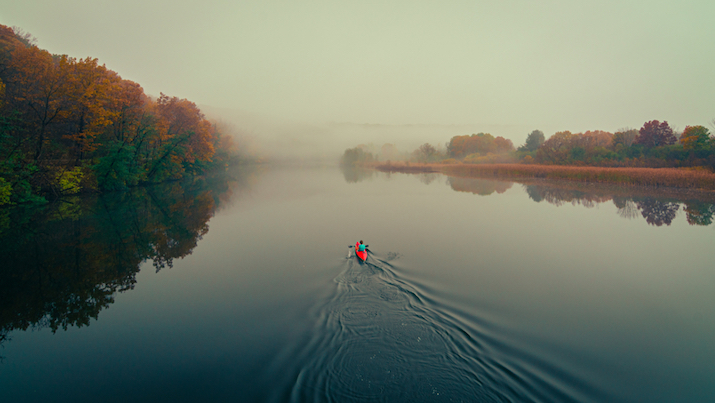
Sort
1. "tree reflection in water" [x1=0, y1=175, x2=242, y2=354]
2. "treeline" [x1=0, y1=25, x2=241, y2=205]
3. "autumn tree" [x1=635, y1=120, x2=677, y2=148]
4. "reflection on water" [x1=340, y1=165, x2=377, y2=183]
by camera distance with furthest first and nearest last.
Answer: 1. "reflection on water" [x1=340, y1=165, x2=377, y2=183]
2. "autumn tree" [x1=635, y1=120, x2=677, y2=148]
3. "treeline" [x1=0, y1=25, x2=241, y2=205]
4. "tree reflection in water" [x1=0, y1=175, x2=242, y2=354]

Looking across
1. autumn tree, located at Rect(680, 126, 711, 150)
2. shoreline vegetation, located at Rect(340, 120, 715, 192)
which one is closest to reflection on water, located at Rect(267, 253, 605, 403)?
shoreline vegetation, located at Rect(340, 120, 715, 192)

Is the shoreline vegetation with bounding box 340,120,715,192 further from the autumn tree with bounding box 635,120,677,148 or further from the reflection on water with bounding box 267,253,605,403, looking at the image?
the reflection on water with bounding box 267,253,605,403

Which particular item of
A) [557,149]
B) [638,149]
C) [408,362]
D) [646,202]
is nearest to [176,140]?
[408,362]

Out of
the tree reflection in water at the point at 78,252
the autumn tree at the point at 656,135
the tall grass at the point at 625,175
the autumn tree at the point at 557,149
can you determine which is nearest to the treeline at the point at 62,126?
the tree reflection in water at the point at 78,252

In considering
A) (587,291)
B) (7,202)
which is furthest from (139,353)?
(7,202)

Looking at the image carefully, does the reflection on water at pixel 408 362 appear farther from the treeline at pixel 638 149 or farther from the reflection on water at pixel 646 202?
the treeline at pixel 638 149

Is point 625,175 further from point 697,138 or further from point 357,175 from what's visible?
point 357,175
